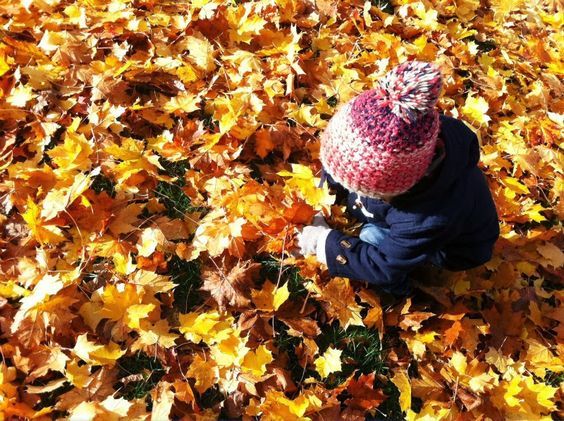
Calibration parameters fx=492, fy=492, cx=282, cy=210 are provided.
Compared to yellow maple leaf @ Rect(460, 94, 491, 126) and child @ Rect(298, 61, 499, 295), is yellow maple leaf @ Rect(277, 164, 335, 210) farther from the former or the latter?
yellow maple leaf @ Rect(460, 94, 491, 126)

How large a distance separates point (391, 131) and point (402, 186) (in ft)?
0.74

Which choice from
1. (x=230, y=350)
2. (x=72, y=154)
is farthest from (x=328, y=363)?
(x=72, y=154)

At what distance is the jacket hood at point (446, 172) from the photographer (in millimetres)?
1764

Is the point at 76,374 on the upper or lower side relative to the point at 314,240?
lower

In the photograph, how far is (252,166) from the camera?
2.62 metres

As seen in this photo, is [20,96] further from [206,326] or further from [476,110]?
[476,110]

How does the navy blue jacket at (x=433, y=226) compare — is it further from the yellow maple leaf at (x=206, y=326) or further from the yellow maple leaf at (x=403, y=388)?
the yellow maple leaf at (x=206, y=326)

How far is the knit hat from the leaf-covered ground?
79cm

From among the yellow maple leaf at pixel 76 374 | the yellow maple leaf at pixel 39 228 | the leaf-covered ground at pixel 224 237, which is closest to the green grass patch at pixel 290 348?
the leaf-covered ground at pixel 224 237

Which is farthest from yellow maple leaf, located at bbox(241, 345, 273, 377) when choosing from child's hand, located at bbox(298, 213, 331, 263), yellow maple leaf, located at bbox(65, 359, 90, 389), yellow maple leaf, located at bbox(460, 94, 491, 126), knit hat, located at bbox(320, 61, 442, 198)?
yellow maple leaf, located at bbox(460, 94, 491, 126)

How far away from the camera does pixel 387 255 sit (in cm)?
199

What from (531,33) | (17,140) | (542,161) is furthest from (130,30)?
(531,33)

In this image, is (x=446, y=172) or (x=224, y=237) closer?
(x=446, y=172)

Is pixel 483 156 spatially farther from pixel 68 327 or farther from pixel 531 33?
pixel 68 327
